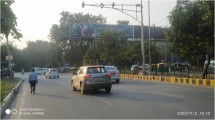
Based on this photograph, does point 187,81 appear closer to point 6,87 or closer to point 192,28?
point 192,28

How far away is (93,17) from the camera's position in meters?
80.1

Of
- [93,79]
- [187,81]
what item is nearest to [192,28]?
[187,81]

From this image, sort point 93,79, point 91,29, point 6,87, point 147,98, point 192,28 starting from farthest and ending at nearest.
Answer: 1. point 91,29
2. point 192,28
3. point 6,87
4. point 93,79
5. point 147,98

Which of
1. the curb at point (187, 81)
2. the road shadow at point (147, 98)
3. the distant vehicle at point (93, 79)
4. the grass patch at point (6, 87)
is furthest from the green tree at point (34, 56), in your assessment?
the road shadow at point (147, 98)

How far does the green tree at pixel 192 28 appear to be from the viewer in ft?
66.9


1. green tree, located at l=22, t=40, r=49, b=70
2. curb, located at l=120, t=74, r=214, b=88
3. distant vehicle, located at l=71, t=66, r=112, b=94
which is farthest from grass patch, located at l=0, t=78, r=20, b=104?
green tree, located at l=22, t=40, r=49, b=70

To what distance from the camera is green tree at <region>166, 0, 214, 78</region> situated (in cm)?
2041

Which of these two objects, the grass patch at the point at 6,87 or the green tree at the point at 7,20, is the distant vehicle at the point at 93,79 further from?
the green tree at the point at 7,20

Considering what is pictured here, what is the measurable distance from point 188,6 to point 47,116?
602 inches

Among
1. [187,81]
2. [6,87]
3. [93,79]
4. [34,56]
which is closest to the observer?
[93,79]

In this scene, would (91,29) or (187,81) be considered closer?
(187,81)

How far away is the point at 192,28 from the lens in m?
21.5

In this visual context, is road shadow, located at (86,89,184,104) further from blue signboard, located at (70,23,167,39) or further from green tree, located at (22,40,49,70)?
green tree, located at (22,40,49,70)

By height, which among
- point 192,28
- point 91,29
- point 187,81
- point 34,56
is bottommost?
point 187,81
